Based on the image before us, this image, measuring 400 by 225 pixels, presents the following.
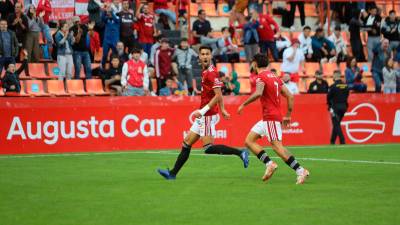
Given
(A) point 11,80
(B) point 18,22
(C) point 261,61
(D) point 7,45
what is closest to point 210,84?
(C) point 261,61

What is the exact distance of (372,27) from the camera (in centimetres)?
3369

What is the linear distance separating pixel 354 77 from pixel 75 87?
363 inches

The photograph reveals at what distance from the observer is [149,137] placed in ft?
85.3

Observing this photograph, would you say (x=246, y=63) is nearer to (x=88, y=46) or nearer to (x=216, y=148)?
(x=88, y=46)

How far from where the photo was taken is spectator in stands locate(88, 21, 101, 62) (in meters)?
28.5

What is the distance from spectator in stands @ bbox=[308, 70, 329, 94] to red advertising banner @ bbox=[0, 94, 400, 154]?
6.04 feet

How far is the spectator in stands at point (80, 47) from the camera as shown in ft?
89.4

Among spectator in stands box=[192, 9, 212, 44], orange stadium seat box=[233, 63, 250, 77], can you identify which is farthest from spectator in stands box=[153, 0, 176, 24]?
orange stadium seat box=[233, 63, 250, 77]

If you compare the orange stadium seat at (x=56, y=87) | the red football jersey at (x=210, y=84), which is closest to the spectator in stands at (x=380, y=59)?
the orange stadium seat at (x=56, y=87)

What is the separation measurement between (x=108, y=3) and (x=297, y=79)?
6632 millimetres

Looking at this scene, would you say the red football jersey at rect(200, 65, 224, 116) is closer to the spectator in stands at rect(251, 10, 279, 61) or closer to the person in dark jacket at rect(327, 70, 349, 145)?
the person in dark jacket at rect(327, 70, 349, 145)

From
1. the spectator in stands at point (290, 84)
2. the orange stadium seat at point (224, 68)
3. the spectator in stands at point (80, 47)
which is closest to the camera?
the spectator in stands at point (80, 47)

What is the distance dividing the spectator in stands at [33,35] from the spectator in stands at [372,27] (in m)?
11.9

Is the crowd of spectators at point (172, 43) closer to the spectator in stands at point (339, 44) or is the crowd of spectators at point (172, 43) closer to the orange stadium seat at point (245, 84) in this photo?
the spectator in stands at point (339, 44)
